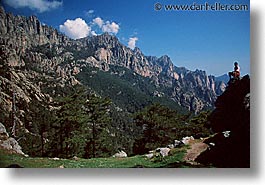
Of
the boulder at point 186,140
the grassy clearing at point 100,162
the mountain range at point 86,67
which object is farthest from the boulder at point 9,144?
the boulder at point 186,140

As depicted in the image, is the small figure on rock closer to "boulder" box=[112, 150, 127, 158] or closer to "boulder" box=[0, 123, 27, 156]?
"boulder" box=[112, 150, 127, 158]

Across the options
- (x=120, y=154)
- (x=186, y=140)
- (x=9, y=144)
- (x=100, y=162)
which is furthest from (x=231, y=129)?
(x=9, y=144)

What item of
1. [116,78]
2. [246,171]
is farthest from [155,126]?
[246,171]

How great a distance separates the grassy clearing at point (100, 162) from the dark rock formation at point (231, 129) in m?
0.22

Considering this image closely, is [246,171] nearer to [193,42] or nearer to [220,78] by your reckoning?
[220,78]

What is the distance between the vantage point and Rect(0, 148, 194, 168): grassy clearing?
5.19 meters

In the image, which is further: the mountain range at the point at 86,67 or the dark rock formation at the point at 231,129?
the mountain range at the point at 86,67

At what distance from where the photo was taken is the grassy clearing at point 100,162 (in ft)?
17.0

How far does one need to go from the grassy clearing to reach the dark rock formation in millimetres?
218

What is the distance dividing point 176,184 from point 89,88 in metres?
1.14

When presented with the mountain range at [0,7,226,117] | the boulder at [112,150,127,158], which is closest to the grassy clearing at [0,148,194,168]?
the boulder at [112,150,127,158]

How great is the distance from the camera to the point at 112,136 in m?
5.33

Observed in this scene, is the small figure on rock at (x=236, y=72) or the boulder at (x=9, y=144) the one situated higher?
the small figure on rock at (x=236, y=72)

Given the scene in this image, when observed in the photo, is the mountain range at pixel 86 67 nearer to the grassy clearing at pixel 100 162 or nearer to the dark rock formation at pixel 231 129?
the dark rock formation at pixel 231 129
